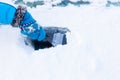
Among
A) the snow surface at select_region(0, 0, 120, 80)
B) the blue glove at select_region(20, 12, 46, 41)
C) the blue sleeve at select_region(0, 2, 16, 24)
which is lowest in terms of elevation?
the snow surface at select_region(0, 0, 120, 80)

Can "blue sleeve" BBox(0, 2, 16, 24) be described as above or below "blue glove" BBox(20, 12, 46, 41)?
above

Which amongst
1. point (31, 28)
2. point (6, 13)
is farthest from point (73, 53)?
point (6, 13)

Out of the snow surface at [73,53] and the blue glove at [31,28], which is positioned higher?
the blue glove at [31,28]

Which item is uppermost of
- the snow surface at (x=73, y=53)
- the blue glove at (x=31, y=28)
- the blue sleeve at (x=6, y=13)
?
the blue sleeve at (x=6, y=13)

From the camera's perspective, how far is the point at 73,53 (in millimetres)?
1406

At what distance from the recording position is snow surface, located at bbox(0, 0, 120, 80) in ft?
4.46

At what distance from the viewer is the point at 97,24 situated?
1553 mm

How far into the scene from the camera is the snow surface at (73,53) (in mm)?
1358

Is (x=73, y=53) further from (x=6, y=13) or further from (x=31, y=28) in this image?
(x=6, y=13)

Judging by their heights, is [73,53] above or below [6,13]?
below

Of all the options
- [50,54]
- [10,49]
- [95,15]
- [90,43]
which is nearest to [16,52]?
[10,49]

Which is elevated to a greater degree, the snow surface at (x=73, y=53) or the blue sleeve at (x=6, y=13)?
the blue sleeve at (x=6, y=13)

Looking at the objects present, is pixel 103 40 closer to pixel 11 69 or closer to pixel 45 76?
pixel 45 76

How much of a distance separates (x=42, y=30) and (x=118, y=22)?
0.35 metres
